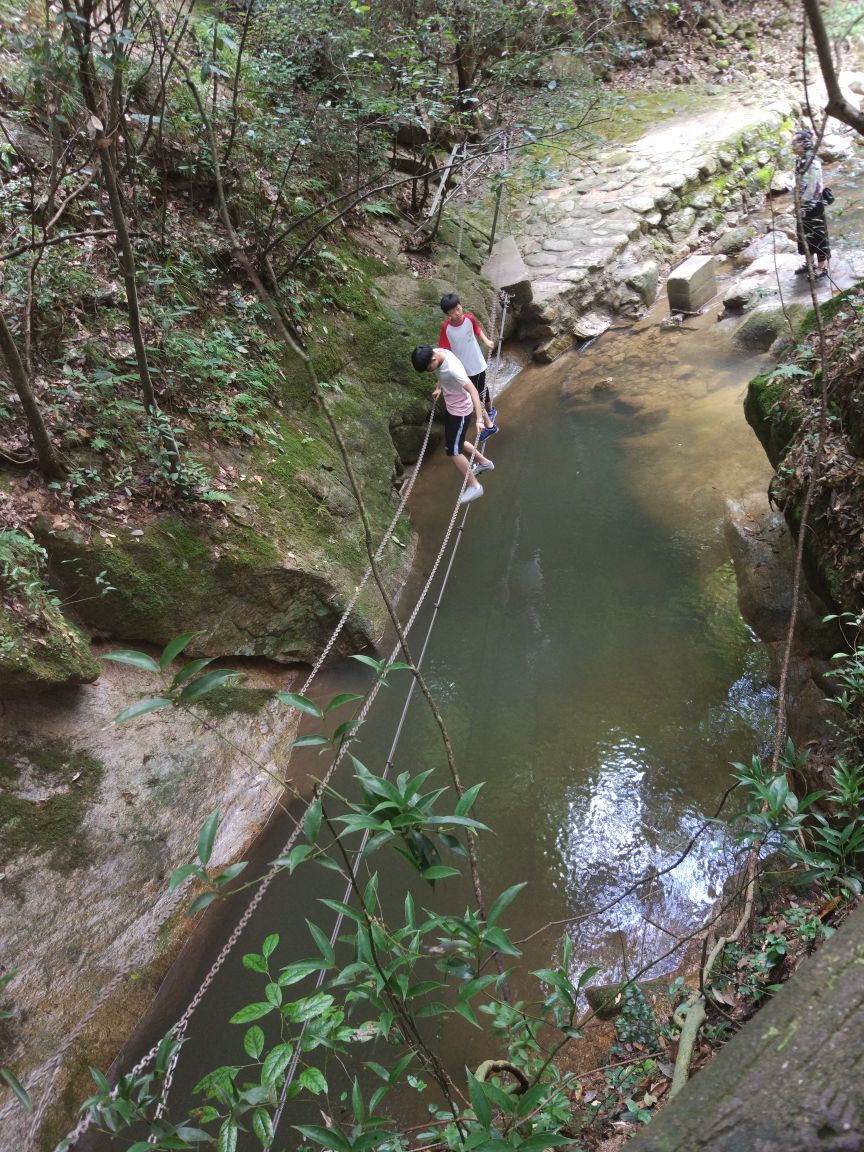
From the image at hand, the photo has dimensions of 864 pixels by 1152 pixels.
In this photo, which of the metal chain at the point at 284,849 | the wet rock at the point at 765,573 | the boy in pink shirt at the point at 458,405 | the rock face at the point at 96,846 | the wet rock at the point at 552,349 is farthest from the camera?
the wet rock at the point at 552,349

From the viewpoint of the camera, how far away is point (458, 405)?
6.33 m

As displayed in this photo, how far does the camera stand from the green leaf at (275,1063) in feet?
5.52

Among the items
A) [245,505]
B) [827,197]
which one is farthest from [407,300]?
[827,197]

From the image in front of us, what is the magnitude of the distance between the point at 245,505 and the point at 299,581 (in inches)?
26.9

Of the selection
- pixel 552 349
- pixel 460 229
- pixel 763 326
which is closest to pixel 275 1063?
pixel 763 326

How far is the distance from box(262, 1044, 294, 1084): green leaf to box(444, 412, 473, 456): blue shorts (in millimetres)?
5312

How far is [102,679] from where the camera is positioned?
4500mm

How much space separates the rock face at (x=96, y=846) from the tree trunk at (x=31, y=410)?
1.29 m

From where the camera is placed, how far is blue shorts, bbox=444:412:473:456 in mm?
6422

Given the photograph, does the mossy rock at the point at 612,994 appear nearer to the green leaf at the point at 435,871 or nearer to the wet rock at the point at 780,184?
the green leaf at the point at 435,871

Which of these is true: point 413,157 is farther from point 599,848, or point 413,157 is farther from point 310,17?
point 599,848

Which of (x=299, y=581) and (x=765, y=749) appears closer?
(x=765, y=749)

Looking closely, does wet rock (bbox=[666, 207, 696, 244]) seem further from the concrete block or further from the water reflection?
the water reflection

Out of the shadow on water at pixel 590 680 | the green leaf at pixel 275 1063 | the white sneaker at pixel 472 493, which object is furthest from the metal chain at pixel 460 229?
the green leaf at pixel 275 1063
